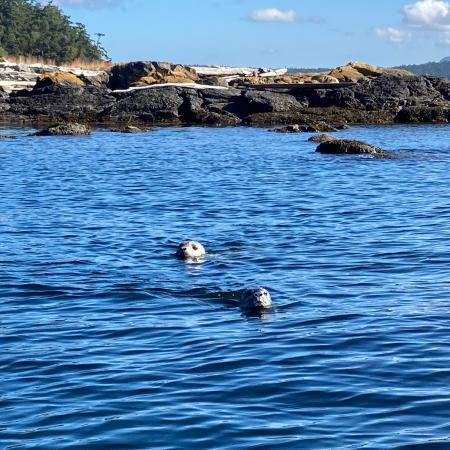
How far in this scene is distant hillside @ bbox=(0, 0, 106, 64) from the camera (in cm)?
9675

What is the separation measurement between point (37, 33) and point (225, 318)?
9069cm

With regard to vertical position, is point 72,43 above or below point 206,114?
above

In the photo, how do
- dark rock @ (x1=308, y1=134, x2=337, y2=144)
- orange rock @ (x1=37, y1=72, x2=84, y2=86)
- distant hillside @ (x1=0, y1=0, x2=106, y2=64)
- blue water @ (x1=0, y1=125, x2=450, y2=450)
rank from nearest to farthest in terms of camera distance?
blue water @ (x1=0, y1=125, x2=450, y2=450)
dark rock @ (x1=308, y1=134, x2=337, y2=144)
orange rock @ (x1=37, y1=72, x2=84, y2=86)
distant hillside @ (x1=0, y1=0, x2=106, y2=64)

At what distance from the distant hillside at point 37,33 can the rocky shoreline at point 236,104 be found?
3889 cm

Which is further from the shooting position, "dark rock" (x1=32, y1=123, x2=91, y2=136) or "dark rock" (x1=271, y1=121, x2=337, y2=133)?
"dark rock" (x1=271, y1=121, x2=337, y2=133)

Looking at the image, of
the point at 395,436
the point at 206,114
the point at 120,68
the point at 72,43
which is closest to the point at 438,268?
the point at 395,436

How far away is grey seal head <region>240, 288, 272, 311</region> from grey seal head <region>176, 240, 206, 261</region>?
3.19 meters

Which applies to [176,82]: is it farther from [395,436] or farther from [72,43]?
[395,436]

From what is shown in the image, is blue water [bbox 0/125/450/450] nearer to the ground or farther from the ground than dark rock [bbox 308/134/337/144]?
nearer to the ground

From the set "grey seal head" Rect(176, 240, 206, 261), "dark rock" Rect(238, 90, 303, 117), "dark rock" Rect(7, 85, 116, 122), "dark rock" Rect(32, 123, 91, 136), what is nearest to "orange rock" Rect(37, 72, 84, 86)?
"dark rock" Rect(7, 85, 116, 122)

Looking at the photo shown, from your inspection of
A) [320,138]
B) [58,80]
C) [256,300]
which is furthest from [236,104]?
[256,300]

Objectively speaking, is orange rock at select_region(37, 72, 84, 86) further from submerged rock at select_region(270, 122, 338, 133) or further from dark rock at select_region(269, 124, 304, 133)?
submerged rock at select_region(270, 122, 338, 133)

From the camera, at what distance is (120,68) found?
A: 6831 cm

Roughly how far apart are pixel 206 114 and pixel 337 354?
42718 millimetres
